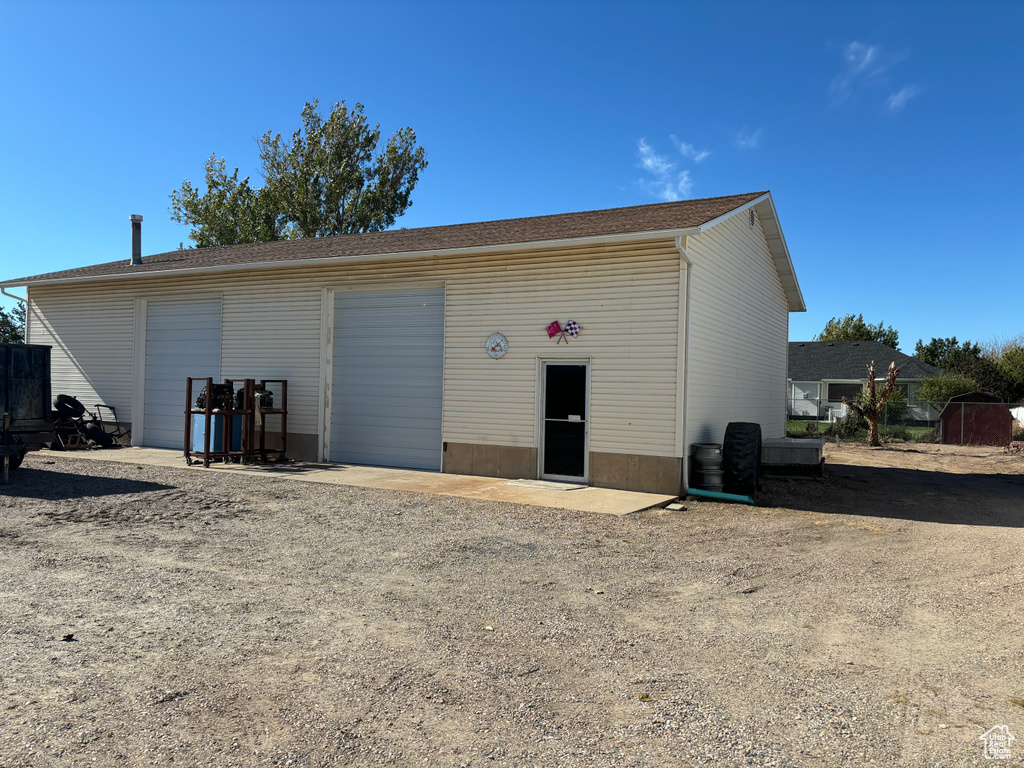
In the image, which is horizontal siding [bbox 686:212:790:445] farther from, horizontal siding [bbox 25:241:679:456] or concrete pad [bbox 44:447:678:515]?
concrete pad [bbox 44:447:678:515]

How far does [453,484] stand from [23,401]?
23.4 ft

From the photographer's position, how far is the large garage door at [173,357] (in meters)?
15.3

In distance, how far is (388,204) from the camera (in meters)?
36.2

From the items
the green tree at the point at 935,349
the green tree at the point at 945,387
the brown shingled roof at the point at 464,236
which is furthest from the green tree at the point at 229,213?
the green tree at the point at 935,349

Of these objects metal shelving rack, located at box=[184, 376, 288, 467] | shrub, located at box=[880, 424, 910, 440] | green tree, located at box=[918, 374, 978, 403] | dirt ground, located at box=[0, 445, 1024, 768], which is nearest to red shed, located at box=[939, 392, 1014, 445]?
shrub, located at box=[880, 424, 910, 440]

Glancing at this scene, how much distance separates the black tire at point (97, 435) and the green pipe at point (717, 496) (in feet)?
42.4

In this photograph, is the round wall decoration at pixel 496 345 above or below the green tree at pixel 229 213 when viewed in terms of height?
below

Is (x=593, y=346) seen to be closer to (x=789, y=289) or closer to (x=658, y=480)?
(x=658, y=480)

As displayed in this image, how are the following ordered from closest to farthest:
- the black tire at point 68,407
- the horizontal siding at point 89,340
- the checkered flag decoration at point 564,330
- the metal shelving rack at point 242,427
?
the checkered flag decoration at point 564,330 → the metal shelving rack at point 242,427 → the black tire at point 68,407 → the horizontal siding at point 89,340

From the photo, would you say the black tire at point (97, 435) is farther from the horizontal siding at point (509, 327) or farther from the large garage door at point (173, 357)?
the horizontal siding at point (509, 327)

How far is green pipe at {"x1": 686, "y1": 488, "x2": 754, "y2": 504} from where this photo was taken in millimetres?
10266

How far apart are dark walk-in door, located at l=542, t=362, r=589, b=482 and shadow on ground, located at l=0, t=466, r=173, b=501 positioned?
5.94 m

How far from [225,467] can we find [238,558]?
7.13m
